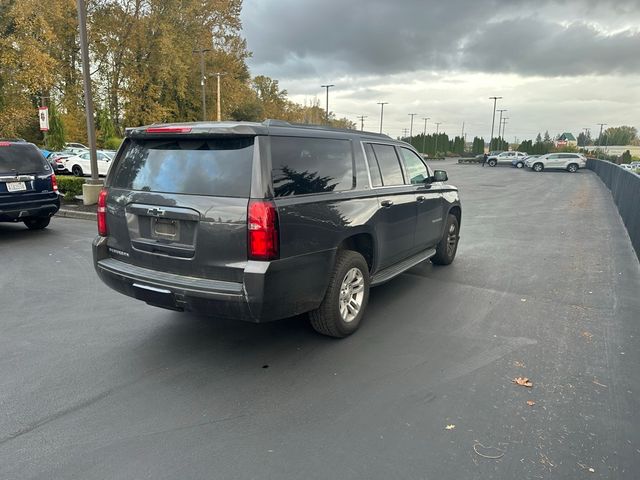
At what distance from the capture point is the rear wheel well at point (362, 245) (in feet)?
14.8

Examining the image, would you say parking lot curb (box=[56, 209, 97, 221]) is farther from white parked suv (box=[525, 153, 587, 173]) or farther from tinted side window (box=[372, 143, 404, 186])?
white parked suv (box=[525, 153, 587, 173])

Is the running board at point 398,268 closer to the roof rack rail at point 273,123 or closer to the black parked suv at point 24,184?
the roof rack rail at point 273,123

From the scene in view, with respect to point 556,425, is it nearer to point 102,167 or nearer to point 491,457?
point 491,457

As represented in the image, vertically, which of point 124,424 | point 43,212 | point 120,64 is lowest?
point 124,424

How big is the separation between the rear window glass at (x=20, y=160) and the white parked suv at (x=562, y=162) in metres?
41.6

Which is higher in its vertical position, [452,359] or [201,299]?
[201,299]

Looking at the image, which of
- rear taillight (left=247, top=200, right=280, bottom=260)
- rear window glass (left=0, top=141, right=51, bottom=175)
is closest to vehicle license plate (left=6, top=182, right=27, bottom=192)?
rear window glass (left=0, top=141, right=51, bottom=175)

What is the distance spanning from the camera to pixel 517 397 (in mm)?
3439

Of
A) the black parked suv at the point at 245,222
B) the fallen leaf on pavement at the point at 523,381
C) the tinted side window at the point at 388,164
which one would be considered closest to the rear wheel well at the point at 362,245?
the black parked suv at the point at 245,222

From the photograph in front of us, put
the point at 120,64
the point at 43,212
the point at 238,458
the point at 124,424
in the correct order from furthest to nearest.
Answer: the point at 120,64, the point at 43,212, the point at 124,424, the point at 238,458

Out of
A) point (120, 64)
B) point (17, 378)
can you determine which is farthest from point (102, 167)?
point (17, 378)

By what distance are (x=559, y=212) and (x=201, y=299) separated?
44.1 ft

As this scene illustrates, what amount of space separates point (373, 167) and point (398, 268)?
1.21 metres

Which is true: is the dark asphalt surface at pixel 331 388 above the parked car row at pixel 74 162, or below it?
below
